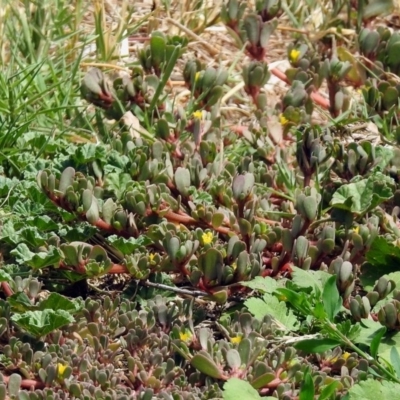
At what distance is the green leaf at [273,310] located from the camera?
238 centimetres

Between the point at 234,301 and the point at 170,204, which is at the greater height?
the point at 170,204

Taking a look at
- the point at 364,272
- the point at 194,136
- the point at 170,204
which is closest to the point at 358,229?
the point at 364,272

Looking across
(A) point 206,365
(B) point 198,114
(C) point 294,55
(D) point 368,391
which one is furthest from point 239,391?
(C) point 294,55

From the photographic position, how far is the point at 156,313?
2.41 metres

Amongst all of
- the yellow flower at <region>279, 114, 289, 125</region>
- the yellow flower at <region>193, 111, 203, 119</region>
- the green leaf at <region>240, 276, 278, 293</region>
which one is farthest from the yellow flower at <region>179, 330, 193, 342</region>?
the yellow flower at <region>279, 114, 289, 125</region>

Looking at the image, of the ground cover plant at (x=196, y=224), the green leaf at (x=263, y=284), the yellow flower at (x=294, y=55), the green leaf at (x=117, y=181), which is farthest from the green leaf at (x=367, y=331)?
the yellow flower at (x=294, y=55)

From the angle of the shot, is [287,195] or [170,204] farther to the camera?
[287,195]

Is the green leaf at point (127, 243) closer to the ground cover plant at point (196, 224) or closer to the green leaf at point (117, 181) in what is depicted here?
the ground cover plant at point (196, 224)

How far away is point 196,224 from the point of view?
9.16 ft

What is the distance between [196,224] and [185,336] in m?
0.56

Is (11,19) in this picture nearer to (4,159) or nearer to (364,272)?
(4,159)

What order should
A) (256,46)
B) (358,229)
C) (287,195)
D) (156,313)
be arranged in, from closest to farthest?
(156,313) < (358,229) < (287,195) < (256,46)

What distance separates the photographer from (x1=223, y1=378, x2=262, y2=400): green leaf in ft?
6.61

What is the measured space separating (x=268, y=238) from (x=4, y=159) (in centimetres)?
97
